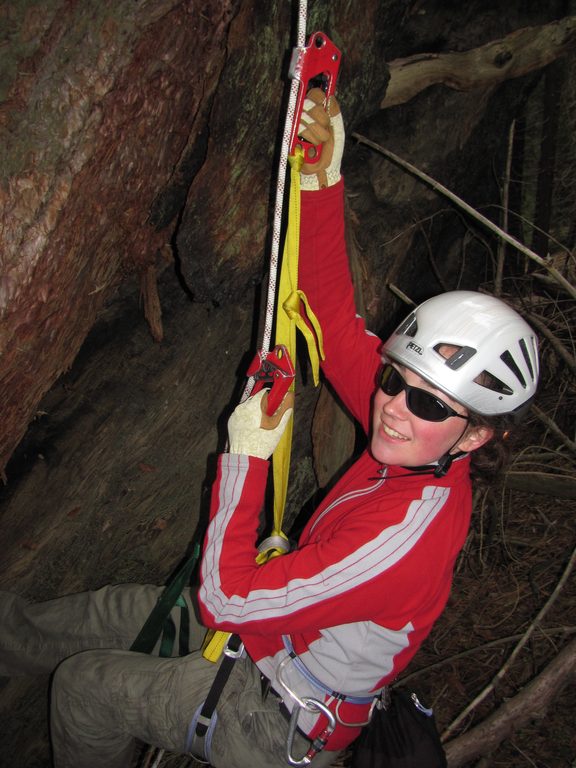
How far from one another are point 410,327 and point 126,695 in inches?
73.2

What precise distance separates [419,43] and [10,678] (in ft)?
12.6

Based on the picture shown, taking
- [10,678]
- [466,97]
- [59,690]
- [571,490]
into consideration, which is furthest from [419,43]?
[10,678]

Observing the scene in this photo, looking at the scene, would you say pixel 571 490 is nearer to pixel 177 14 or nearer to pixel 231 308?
pixel 231 308

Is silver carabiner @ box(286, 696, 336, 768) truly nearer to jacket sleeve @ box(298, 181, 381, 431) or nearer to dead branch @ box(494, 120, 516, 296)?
jacket sleeve @ box(298, 181, 381, 431)

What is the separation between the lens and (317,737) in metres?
2.13

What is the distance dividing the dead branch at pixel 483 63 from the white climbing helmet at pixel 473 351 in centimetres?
130

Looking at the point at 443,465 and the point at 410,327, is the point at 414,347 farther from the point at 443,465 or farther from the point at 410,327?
the point at 443,465

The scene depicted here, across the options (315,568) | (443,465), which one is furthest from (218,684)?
(443,465)

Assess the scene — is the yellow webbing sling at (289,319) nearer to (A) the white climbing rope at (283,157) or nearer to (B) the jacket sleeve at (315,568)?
(A) the white climbing rope at (283,157)

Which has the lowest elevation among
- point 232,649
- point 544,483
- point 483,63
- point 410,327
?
point 544,483

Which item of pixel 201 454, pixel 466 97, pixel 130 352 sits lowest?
pixel 201 454

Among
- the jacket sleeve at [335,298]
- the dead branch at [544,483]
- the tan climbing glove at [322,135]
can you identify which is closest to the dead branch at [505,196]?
the dead branch at [544,483]

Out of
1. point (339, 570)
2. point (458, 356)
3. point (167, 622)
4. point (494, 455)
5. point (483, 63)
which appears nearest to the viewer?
point (339, 570)

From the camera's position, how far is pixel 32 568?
2701mm
